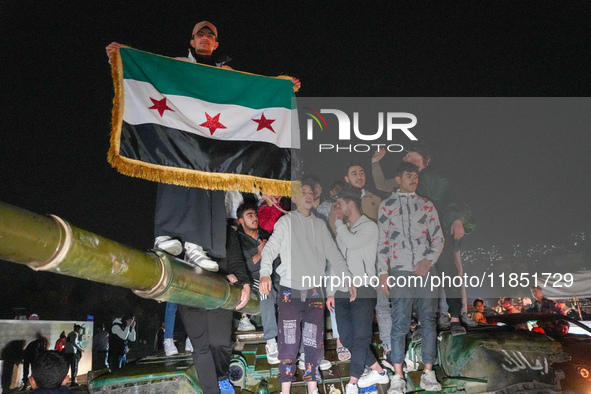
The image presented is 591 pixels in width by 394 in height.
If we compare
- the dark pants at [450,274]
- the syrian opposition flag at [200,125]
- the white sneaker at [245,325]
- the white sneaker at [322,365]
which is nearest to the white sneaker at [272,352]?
the white sneaker at [322,365]

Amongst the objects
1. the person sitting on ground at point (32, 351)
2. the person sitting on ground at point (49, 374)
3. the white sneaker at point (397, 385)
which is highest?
the person sitting on ground at point (49, 374)

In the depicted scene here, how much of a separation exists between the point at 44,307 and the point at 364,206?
13.0 m

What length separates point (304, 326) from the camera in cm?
434

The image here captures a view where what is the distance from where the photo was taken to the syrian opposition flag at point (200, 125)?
3.69 m

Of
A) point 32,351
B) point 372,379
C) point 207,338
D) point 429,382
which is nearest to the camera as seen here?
point 207,338

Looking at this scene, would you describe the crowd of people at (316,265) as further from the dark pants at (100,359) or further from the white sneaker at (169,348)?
the dark pants at (100,359)

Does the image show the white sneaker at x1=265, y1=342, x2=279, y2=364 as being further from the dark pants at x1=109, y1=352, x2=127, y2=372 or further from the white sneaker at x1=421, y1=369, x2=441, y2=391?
the dark pants at x1=109, y1=352, x2=127, y2=372

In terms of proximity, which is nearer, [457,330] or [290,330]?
[290,330]

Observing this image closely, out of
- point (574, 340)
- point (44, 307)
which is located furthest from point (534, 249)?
point (44, 307)

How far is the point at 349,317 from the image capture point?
179 inches

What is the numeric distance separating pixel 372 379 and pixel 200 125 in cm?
299

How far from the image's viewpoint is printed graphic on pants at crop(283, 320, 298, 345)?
4.17 m

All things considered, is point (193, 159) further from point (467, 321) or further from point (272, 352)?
point (467, 321)

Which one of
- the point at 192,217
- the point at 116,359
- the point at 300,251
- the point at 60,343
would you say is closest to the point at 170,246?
the point at 192,217
